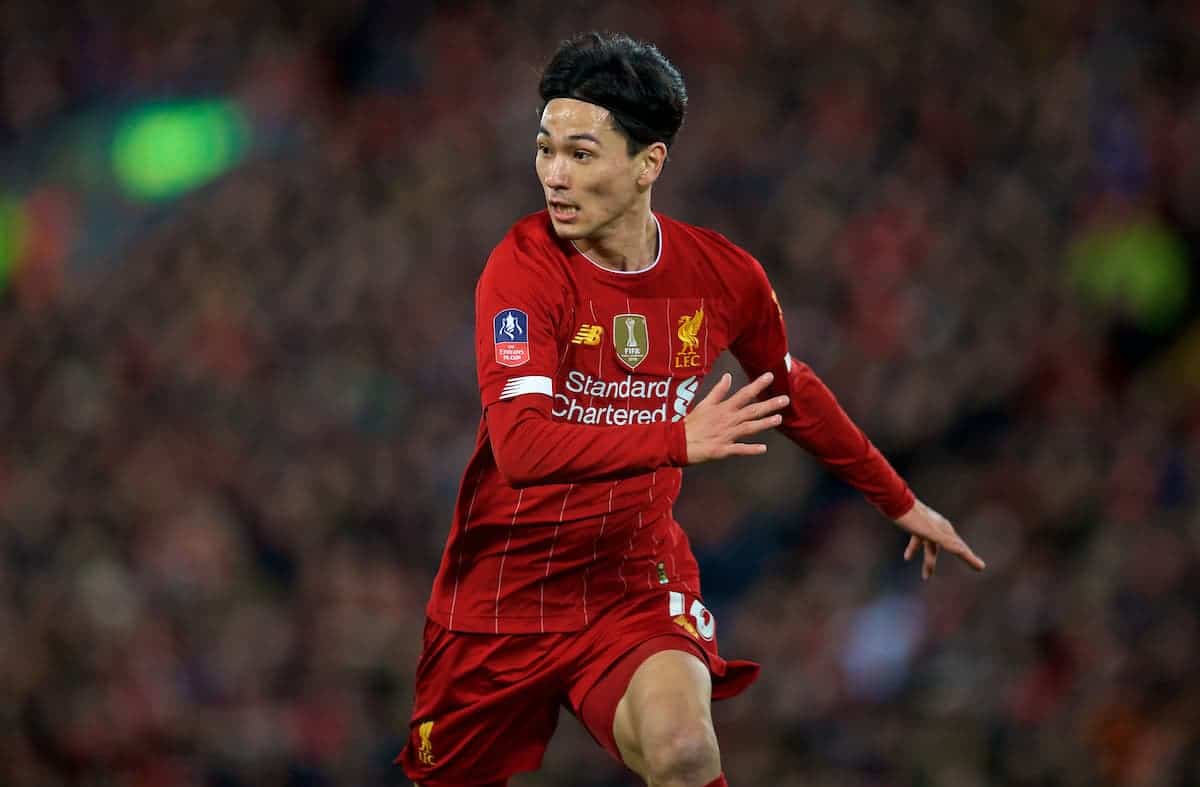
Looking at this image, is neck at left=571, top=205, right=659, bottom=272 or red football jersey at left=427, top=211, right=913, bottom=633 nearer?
red football jersey at left=427, top=211, right=913, bottom=633

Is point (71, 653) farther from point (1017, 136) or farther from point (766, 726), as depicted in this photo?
point (1017, 136)

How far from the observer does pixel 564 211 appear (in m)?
4.18

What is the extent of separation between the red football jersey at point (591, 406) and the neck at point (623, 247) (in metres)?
0.03

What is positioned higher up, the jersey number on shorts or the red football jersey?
the red football jersey

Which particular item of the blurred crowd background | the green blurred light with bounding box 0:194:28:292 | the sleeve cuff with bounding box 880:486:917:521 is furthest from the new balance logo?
the green blurred light with bounding box 0:194:28:292

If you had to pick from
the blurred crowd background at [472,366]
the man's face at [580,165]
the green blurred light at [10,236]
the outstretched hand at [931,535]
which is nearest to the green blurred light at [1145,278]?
the blurred crowd background at [472,366]

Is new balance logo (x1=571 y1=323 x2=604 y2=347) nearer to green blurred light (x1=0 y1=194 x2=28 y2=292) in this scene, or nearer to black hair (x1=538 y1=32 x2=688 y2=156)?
black hair (x1=538 y1=32 x2=688 y2=156)

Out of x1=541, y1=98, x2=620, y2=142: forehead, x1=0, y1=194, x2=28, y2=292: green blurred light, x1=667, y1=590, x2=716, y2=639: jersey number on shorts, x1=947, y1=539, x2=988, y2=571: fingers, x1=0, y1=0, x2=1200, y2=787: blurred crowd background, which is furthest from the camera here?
x1=0, y1=194, x2=28, y2=292: green blurred light

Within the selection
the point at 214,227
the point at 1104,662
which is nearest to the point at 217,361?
the point at 214,227

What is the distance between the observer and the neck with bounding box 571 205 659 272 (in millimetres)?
4293

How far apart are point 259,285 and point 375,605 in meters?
3.41

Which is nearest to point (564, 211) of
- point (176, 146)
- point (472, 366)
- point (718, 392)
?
point (718, 392)

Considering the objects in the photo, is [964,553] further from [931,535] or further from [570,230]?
[570,230]

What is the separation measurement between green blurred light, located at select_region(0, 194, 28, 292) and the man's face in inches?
373
